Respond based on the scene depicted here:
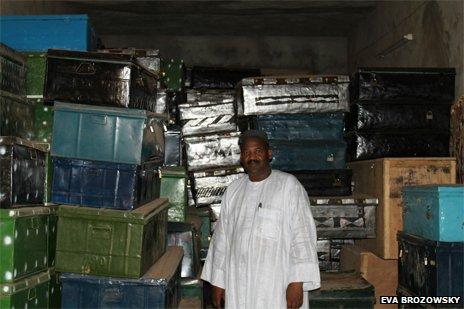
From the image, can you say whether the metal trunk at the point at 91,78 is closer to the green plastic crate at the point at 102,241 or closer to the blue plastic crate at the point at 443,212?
the green plastic crate at the point at 102,241

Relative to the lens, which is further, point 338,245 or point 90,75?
point 338,245

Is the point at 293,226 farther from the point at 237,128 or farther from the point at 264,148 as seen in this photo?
the point at 237,128

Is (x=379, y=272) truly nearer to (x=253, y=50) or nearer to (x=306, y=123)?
(x=306, y=123)

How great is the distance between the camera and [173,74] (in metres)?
5.97

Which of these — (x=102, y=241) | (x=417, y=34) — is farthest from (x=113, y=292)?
(x=417, y=34)

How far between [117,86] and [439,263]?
2732 millimetres

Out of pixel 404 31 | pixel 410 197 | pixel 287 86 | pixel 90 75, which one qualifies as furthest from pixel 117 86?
pixel 404 31

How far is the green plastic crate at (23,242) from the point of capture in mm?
3029

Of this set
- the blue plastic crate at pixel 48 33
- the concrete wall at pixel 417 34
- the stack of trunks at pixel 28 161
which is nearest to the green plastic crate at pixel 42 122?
the stack of trunks at pixel 28 161

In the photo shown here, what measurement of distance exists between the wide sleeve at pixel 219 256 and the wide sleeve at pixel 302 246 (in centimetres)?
50

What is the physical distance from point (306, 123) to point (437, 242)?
2.02 meters

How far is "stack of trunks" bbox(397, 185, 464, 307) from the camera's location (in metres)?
3.70

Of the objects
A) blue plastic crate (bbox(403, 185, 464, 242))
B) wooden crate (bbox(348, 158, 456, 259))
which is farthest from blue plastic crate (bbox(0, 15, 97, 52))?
blue plastic crate (bbox(403, 185, 464, 242))

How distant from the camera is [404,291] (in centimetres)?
438
